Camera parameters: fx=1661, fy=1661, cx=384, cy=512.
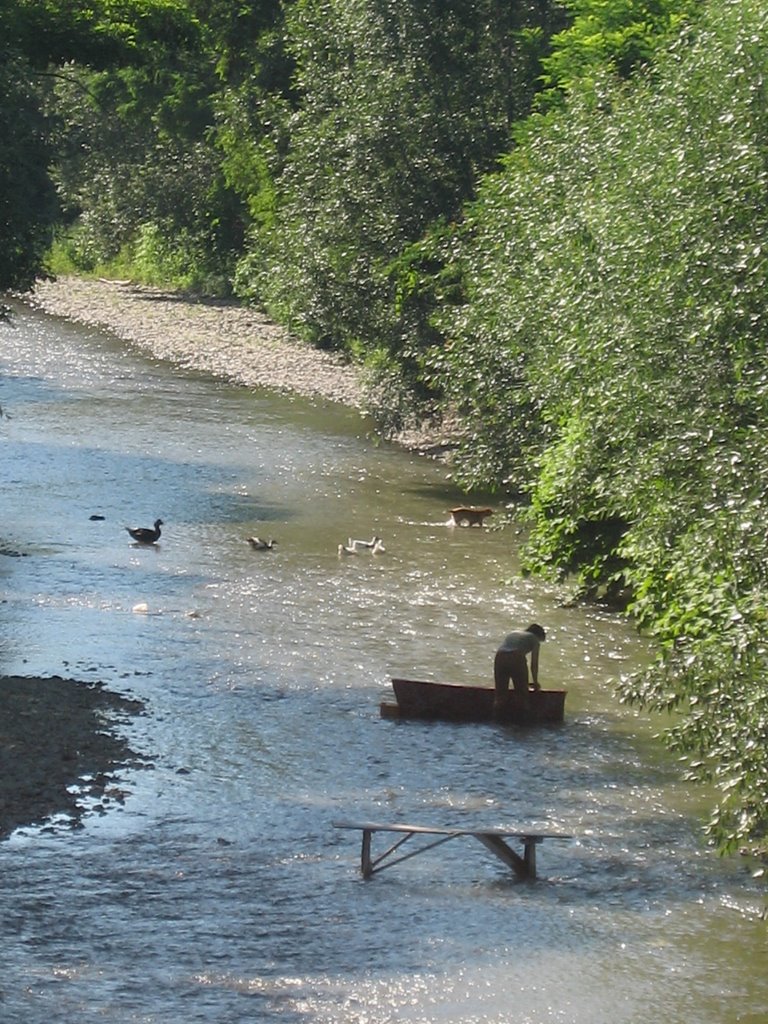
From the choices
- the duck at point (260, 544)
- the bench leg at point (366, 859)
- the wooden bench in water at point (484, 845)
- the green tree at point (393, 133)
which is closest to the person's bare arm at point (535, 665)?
the wooden bench in water at point (484, 845)

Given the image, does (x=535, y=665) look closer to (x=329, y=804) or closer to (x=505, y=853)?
(x=329, y=804)

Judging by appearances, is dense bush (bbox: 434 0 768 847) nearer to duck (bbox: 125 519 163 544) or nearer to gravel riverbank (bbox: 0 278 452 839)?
gravel riverbank (bbox: 0 278 452 839)

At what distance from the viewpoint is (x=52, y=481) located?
28.4m

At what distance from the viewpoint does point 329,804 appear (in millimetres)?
13578

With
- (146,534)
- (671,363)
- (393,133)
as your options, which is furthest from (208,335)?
(671,363)

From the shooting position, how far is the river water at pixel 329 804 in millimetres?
10234

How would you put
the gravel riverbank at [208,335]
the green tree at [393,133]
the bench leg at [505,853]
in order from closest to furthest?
the bench leg at [505,853], the green tree at [393,133], the gravel riverbank at [208,335]

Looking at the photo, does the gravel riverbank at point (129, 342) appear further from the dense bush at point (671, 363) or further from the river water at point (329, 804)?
the dense bush at point (671, 363)

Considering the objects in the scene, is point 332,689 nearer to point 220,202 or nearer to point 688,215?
point 688,215

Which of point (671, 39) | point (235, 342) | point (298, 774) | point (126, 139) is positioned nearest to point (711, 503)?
point (298, 774)

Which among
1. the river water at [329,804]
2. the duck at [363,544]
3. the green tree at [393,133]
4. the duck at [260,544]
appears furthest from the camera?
the green tree at [393,133]

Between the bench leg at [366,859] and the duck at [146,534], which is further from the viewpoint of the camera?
the duck at [146,534]

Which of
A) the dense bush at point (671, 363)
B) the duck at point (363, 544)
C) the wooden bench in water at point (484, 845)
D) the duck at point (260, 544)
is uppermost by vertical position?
the dense bush at point (671, 363)

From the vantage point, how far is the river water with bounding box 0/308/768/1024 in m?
10.2
